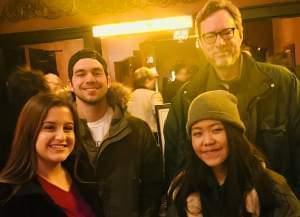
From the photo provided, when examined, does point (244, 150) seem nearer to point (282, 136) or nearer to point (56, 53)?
point (282, 136)

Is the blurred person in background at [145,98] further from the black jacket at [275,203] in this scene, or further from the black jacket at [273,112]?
the black jacket at [275,203]

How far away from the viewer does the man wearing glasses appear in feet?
6.15

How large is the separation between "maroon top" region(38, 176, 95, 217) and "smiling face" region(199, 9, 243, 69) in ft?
2.64

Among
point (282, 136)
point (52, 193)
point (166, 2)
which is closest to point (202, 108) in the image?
point (282, 136)

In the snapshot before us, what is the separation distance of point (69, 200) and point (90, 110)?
582 millimetres

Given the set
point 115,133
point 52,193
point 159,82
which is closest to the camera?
point 52,193

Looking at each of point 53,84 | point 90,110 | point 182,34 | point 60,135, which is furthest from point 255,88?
point 182,34

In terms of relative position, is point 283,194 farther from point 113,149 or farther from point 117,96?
point 117,96

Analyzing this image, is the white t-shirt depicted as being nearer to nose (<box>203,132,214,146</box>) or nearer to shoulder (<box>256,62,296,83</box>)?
nose (<box>203,132,214,146</box>)

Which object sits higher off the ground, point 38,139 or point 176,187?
point 38,139

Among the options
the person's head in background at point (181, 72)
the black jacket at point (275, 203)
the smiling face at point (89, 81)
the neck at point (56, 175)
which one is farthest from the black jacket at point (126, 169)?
the person's head in background at point (181, 72)

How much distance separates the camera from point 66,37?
3430mm

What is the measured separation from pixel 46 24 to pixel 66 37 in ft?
0.60

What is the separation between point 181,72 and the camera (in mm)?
4168
